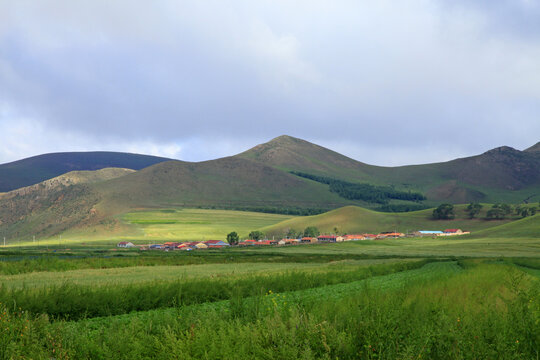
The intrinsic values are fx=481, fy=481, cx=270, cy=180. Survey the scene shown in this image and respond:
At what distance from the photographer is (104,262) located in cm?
6762

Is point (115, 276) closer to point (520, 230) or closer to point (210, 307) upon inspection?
point (210, 307)

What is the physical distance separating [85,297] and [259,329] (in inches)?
610

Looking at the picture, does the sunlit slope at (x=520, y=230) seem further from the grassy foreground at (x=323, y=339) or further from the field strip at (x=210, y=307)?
the grassy foreground at (x=323, y=339)

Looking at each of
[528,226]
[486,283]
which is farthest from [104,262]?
[528,226]

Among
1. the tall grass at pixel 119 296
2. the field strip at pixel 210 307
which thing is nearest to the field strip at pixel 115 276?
the tall grass at pixel 119 296

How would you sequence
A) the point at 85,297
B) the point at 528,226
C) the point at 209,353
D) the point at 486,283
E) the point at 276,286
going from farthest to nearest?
the point at 528,226 < the point at 276,286 < the point at 486,283 < the point at 85,297 < the point at 209,353

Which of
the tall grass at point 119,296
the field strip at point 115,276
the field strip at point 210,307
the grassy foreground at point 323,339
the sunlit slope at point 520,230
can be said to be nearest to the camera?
the grassy foreground at point 323,339

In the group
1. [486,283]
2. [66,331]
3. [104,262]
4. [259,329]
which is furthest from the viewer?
[104,262]

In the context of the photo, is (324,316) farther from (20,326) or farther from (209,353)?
(20,326)

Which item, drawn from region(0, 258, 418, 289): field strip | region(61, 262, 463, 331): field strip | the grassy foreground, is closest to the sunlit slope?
region(0, 258, 418, 289): field strip

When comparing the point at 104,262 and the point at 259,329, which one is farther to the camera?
the point at 104,262

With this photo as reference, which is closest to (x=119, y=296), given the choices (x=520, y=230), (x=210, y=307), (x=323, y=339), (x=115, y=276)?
(x=210, y=307)

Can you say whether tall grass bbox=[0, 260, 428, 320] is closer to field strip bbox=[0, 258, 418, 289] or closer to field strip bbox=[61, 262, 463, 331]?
field strip bbox=[61, 262, 463, 331]

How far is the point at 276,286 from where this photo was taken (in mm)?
34000
